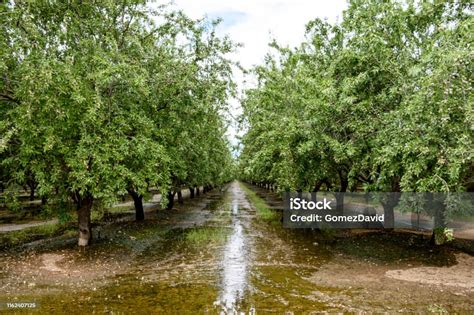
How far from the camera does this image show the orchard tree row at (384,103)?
11945 mm

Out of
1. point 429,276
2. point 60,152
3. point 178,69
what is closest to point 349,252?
point 429,276

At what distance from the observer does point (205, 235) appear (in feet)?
75.5

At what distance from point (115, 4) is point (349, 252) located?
16265 millimetres

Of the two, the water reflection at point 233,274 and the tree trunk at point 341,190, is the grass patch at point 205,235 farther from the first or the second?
the tree trunk at point 341,190

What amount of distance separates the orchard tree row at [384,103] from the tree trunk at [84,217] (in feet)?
27.2

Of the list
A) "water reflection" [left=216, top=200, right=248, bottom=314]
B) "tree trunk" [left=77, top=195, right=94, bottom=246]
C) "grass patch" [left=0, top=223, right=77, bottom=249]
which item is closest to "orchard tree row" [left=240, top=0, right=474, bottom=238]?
"water reflection" [left=216, top=200, right=248, bottom=314]

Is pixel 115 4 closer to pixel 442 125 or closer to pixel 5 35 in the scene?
pixel 5 35

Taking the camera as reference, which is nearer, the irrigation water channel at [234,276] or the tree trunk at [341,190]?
the irrigation water channel at [234,276]

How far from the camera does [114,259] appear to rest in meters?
16.1

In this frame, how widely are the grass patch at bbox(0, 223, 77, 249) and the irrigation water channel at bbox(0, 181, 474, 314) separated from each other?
10.7 feet
